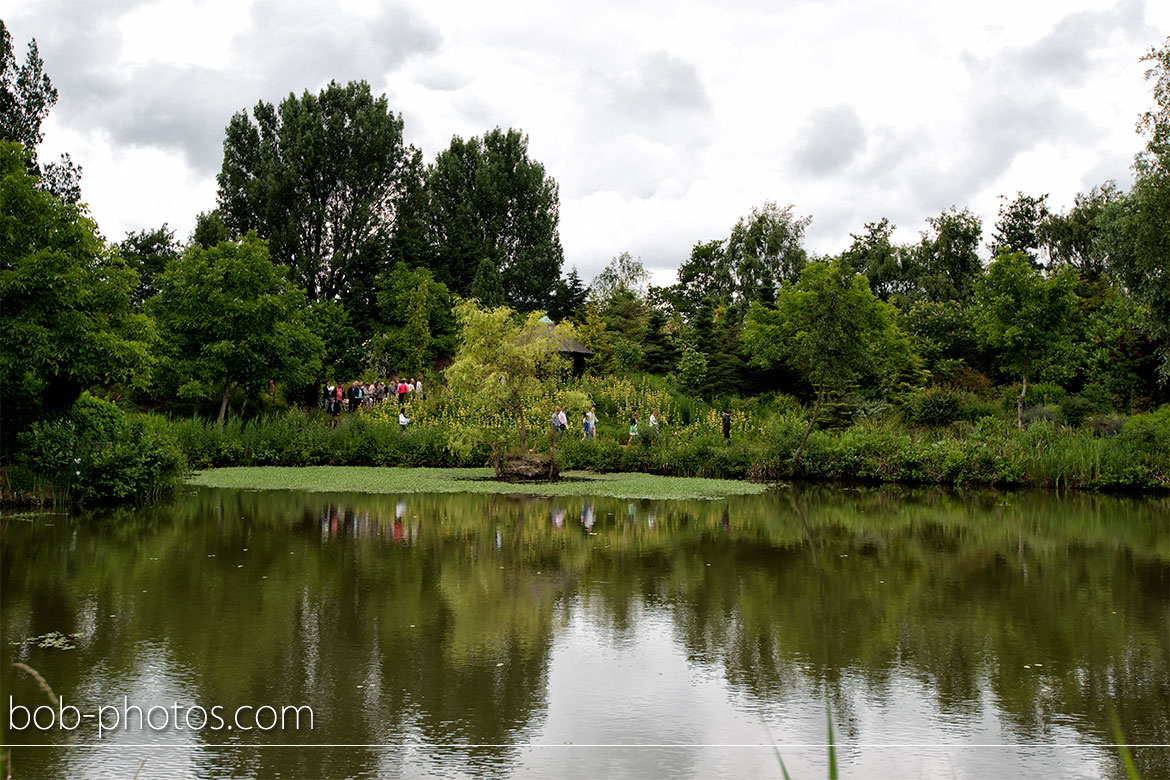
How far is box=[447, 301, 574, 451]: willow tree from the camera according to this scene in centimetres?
2156

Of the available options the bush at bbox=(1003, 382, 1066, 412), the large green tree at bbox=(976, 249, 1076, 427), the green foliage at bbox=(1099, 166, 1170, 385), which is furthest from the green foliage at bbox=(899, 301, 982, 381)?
the green foliage at bbox=(1099, 166, 1170, 385)

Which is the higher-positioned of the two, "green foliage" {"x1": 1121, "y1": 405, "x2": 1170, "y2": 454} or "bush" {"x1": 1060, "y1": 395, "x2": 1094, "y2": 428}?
"bush" {"x1": 1060, "y1": 395, "x2": 1094, "y2": 428}

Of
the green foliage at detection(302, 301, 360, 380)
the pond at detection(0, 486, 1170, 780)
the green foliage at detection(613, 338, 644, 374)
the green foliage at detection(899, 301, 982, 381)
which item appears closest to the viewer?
the pond at detection(0, 486, 1170, 780)

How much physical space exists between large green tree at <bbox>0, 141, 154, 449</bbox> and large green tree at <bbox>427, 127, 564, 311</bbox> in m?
35.0

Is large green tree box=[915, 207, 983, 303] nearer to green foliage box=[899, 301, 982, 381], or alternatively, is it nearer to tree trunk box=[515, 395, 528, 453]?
green foliage box=[899, 301, 982, 381]

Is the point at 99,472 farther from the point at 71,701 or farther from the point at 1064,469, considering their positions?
the point at 1064,469

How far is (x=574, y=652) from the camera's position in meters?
7.41

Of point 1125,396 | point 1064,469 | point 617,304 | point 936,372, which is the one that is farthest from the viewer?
point 617,304

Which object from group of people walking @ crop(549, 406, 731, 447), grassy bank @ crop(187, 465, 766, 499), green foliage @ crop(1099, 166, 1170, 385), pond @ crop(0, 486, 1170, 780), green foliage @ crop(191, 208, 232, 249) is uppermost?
green foliage @ crop(191, 208, 232, 249)

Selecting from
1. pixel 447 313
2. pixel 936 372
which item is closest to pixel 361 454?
pixel 447 313

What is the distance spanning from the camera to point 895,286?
5622 centimetres

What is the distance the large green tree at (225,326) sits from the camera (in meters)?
28.8

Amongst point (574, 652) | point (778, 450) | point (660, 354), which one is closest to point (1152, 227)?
point (778, 450)

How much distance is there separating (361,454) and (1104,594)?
20.6m
